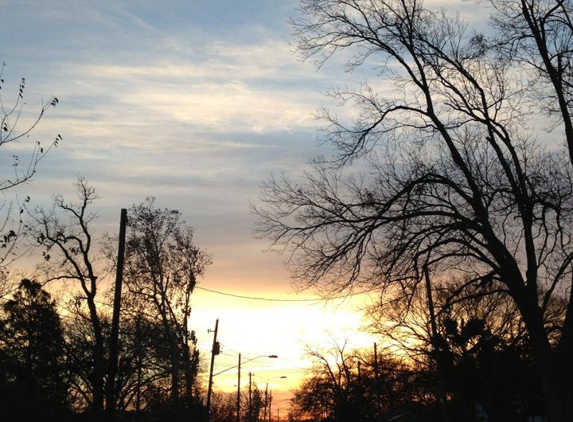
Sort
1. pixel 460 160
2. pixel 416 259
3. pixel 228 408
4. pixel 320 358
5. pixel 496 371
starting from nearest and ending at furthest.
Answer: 1. pixel 416 259
2. pixel 460 160
3. pixel 496 371
4. pixel 320 358
5. pixel 228 408

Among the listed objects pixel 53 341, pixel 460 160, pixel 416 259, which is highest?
pixel 53 341

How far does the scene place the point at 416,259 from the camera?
17.7 meters

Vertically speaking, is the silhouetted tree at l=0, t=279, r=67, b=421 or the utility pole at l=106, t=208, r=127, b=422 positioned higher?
the silhouetted tree at l=0, t=279, r=67, b=421

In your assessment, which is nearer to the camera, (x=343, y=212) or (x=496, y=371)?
(x=343, y=212)

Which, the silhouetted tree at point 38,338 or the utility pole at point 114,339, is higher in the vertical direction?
the silhouetted tree at point 38,338

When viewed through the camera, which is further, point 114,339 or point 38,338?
point 38,338

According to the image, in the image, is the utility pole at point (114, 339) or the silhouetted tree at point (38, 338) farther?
the silhouetted tree at point (38, 338)

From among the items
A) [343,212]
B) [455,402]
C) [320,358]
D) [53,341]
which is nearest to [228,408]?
[320,358]

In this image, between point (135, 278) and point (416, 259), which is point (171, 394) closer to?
point (135, 278)

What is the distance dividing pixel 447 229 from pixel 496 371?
21.2 meters

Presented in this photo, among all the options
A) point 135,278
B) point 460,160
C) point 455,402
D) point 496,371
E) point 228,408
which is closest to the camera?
point 460,160

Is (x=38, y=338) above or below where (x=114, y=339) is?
above

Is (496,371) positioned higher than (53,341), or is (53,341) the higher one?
(53,341)

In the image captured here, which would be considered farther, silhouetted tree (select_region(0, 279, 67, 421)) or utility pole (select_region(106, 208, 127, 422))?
silhouetted tree (select_region(0, 279, 67, 421))
